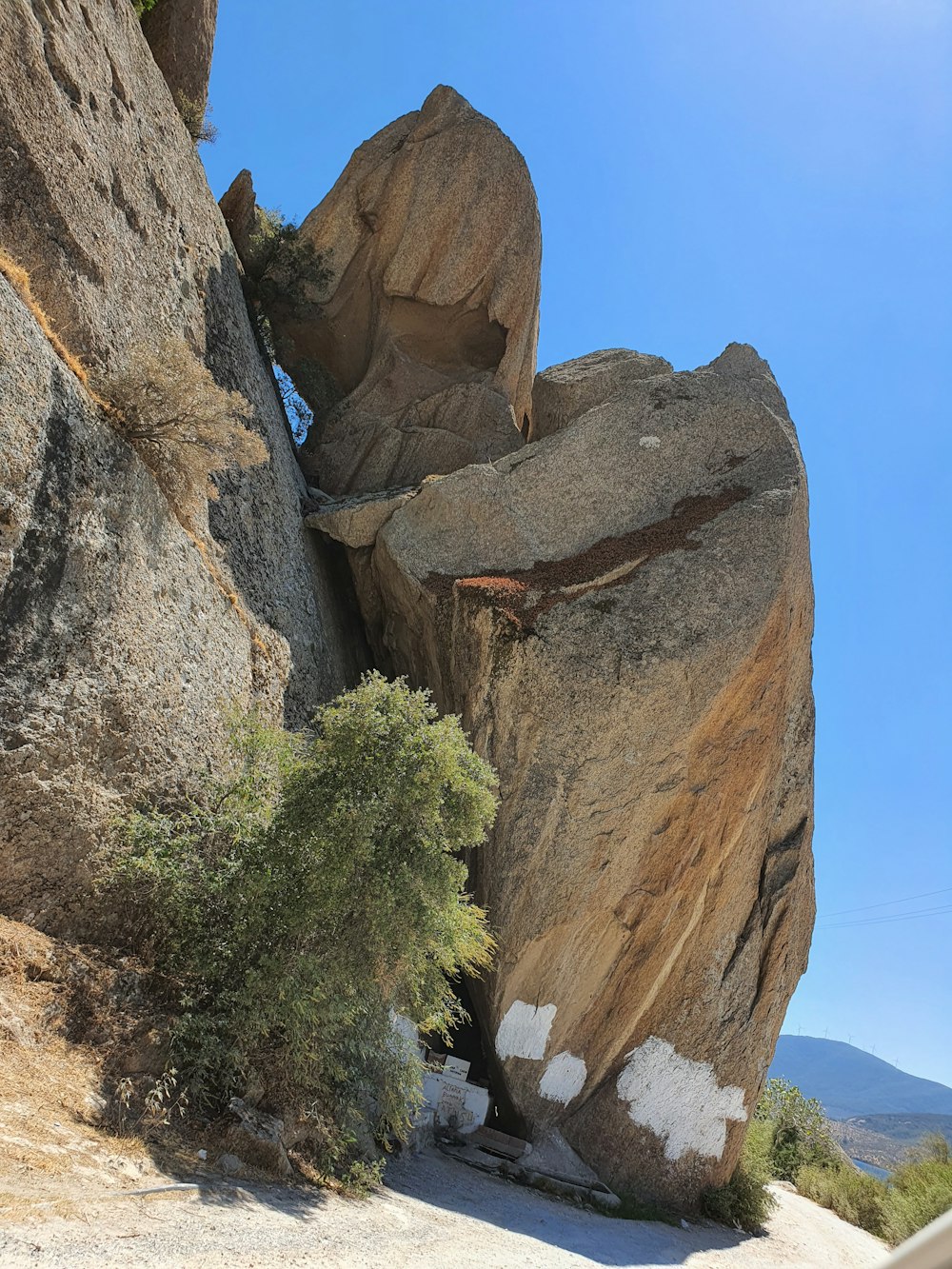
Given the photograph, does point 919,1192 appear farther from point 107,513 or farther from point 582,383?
point 107,513

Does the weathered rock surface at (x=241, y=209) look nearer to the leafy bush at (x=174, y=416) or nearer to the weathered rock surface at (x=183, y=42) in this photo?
the weathered rock surface at (x=183, y=42)

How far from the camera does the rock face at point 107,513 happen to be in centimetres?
945

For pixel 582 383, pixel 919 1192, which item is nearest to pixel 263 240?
pixel 582 383

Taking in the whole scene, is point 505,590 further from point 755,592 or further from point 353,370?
point 353,370


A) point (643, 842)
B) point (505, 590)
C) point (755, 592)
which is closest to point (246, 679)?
point (505, 590)

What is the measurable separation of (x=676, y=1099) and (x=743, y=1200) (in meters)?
2.93

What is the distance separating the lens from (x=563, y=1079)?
1537cm

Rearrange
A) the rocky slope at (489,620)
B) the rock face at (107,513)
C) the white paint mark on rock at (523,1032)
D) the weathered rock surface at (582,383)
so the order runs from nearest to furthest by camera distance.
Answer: the rock face at (107,513) → the rocky slope at (489,620) → the white paint mark on rock at (523,1032) → the weathered rock surface at (582,383)

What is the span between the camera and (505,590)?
58.7 ft

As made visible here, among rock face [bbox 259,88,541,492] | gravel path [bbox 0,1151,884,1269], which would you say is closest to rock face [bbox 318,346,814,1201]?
gravel path [bbox 0,1151,884,1269]

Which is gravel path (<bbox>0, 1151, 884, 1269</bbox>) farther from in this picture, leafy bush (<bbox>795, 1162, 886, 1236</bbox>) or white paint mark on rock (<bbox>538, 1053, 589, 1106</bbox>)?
leafy bush (<bbox>795, 1162, 886, 1236</bbox>)

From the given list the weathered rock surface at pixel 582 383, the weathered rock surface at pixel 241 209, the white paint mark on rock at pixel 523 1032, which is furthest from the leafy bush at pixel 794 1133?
the weathered rock surface at pixel 241 209

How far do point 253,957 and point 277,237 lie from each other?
21487 mm

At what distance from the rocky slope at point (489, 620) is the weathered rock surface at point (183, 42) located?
363mm
